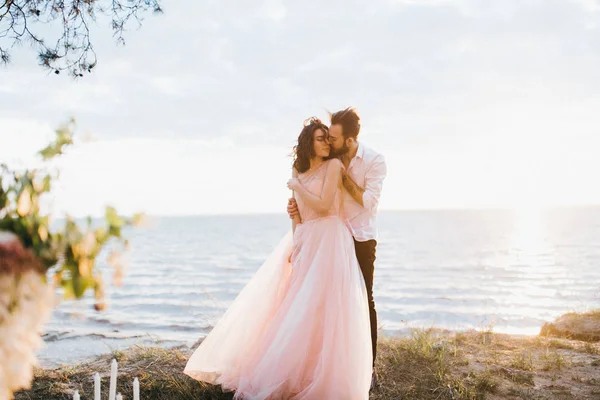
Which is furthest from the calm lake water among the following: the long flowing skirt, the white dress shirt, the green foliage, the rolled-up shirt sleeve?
the rolled-up shirt sleeve

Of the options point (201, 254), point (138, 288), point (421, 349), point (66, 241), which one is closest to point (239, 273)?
point (138, 288)

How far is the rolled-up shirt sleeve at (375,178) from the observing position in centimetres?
480

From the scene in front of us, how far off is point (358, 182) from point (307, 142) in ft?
2.09

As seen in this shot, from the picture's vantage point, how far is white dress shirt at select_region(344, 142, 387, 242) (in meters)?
4.85

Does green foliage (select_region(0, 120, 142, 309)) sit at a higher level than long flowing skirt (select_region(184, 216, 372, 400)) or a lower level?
higher

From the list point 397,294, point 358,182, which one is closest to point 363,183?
point 358,182

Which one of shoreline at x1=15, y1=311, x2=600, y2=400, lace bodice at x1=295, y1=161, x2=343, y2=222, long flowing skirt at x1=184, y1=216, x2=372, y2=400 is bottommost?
shoreline at x1=15, y1=311, x2=600, y2=400

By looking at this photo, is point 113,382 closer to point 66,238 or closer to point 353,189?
point 66,238

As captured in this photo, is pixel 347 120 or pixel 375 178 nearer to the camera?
pixel 347 120

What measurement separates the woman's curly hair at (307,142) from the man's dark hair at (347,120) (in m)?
0.15

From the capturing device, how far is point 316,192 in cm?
469

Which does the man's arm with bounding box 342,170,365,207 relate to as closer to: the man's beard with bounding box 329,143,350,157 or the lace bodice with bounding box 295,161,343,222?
the lace bodice with bounding box 295,161,343,222

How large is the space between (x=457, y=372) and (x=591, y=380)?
1.25m

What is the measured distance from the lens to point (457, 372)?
17.2 feet
